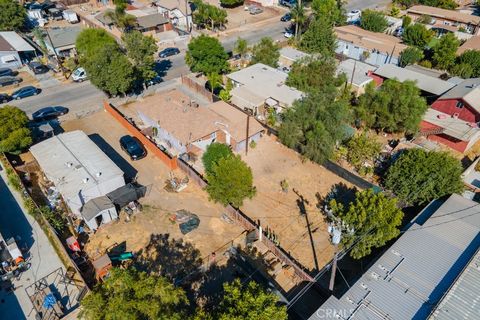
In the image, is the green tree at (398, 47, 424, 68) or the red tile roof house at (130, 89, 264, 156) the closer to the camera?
the red tile roof house at (130, 89, 264, 156)

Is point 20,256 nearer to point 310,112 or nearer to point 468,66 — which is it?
point 310,112

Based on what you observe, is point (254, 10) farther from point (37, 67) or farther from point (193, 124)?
point (193, 124)

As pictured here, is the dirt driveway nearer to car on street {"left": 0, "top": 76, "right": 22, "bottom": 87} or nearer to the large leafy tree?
the large leafy tree

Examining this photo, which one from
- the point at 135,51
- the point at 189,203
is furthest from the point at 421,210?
the point at 135,51

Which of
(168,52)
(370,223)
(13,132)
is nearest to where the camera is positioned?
(370,223)

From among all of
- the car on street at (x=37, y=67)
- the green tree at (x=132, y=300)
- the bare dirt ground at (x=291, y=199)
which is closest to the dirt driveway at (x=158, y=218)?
the bare dirt ground at (x=291, y=199)

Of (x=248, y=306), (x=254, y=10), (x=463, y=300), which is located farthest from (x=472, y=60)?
(x=248, y=306)

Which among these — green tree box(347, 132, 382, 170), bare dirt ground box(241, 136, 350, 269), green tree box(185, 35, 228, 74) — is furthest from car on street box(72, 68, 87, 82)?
green tree box(347, 132, 382, 170)
